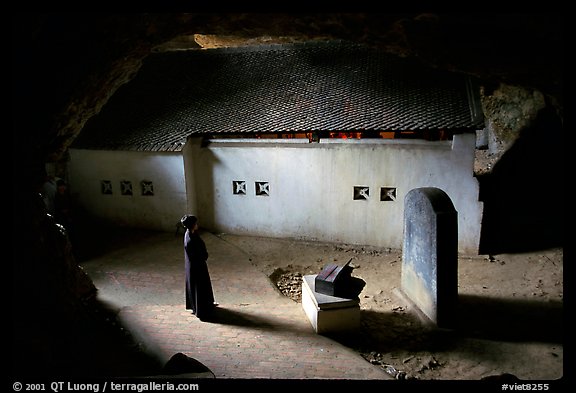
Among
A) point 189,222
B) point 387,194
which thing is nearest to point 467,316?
point 387,194

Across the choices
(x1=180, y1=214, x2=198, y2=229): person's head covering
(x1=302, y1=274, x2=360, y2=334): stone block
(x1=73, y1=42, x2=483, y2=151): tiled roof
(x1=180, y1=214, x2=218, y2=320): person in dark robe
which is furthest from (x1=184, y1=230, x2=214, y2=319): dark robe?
(x1=73, y1=42, x2=483, y2=151): tiled roof

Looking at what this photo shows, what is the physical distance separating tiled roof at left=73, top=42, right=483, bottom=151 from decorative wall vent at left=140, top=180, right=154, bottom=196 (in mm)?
1230

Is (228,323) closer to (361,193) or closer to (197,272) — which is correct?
(197,272)

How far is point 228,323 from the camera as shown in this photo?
24.7ft

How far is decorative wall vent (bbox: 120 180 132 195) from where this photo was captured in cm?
1413

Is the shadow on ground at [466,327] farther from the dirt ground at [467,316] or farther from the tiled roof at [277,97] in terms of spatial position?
the tiled roof at [277,97]

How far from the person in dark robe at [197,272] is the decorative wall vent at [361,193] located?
21.9 feet

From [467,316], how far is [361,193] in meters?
5.42

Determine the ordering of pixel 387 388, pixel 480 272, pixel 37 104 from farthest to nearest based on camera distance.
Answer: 1. pixel 480 272
2. pixel 37 104
3. pixel 387 388

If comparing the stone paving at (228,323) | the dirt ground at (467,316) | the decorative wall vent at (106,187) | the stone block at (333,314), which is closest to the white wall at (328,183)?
the dirt ground at (467,316)

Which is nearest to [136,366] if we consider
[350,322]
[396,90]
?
[350,322]

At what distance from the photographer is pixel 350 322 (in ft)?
24.1

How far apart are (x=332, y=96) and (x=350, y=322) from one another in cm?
849

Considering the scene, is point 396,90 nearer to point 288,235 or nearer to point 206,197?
point 288,235
